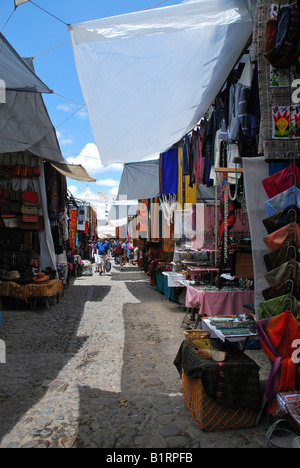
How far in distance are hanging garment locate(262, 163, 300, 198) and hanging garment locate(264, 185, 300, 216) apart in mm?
78

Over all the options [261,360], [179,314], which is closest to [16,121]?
→ [179,314]

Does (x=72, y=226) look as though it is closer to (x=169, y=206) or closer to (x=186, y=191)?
(x=169, y=206)

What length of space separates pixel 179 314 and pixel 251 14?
5.98 m

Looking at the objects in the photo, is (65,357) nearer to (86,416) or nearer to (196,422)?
(86,416)

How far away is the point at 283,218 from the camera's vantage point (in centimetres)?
282

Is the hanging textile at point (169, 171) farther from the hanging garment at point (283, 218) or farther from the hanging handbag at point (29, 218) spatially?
the hanging garment at point (283, 218)

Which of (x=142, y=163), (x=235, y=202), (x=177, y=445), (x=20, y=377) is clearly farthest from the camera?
(x=142, y=163)

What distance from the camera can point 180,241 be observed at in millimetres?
8523

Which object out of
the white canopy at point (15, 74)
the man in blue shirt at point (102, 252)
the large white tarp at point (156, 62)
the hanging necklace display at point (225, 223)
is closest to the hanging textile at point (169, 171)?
the large white tarp at point (156, 62)

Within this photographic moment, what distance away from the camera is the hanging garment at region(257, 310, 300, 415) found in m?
2.56

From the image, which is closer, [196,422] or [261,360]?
[196,422]

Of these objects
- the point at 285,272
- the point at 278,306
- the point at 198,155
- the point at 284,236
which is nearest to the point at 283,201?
the point at 284,236

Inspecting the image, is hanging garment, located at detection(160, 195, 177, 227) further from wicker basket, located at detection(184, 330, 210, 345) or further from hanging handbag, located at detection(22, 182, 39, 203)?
wicker basket, located at detection(184, 330, 210, 345)

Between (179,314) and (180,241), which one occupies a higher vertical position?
(180,241)
